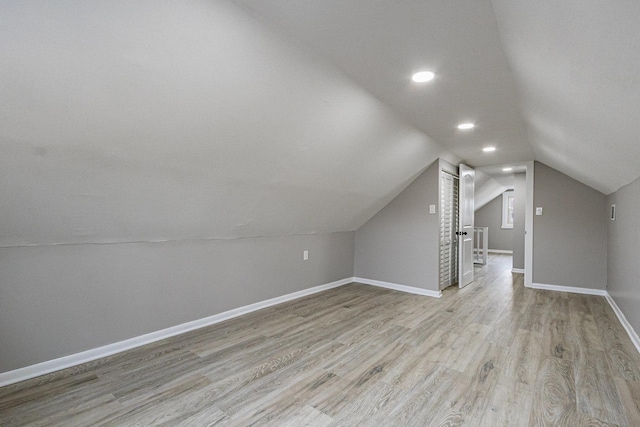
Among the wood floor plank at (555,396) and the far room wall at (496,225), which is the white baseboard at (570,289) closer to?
the wood floor plank at (555,396)

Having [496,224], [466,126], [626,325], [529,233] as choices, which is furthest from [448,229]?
[496,224]

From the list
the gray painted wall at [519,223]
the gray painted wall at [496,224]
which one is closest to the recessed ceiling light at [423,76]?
the gray painted wall at [519,223]

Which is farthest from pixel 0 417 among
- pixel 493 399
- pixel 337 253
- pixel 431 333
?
pixel 337 253

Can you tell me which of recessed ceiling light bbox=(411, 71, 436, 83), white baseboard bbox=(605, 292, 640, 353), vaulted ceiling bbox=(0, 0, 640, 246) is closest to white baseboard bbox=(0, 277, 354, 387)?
vaulted ceiling bbox=(0, 0, 640, 246)

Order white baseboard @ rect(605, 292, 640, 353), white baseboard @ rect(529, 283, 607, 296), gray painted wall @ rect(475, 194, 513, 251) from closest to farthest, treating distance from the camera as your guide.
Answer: white baseboard @ rect(605, 292, 640, 353) → white baseboard @ rect(529, 283, 607, 296) → gray painted wall @ rect(475, 194, 513, 251)

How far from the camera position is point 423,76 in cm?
209

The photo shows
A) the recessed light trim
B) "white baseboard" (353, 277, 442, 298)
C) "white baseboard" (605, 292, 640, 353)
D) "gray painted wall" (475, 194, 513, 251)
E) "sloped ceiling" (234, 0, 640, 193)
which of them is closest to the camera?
"sloped ceiling" (234, 0, 640, 193)

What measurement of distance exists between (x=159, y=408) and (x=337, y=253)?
3.23 m

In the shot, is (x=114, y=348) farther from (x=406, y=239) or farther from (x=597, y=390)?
(x=406, y=239)

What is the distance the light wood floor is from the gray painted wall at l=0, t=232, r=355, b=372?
19 cm

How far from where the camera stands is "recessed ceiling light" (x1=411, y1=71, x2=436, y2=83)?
2051 millimetres

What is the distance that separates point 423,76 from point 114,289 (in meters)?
2.78

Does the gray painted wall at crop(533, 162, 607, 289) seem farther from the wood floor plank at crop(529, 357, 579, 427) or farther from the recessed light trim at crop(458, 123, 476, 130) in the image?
the wood floor plank at crop(529, 357, 579, 427)

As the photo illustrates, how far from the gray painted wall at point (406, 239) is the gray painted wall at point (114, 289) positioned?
1760mm
